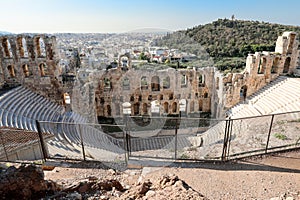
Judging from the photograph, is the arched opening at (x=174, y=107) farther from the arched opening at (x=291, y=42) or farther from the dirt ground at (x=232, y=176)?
the dirt ground at (x=232, y=176)

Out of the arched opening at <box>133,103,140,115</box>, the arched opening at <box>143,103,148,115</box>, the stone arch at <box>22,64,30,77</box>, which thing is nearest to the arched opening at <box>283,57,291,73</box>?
the arched opening at <box>143,103,148,115</box>

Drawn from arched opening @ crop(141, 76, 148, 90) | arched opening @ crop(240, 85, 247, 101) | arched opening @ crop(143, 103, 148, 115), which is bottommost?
arched opening @ crop(143, 103, 148, 115)

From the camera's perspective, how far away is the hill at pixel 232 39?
32812mm

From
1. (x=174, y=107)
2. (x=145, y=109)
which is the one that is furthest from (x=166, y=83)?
(x=145, y=109)

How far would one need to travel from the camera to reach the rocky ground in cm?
356

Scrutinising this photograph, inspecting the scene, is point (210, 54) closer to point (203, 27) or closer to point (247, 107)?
point (203, 27)

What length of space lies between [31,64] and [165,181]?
15.0 m

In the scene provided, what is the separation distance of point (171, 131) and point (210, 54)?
23.0m

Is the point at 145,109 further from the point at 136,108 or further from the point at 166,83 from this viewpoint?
the point at 166,83

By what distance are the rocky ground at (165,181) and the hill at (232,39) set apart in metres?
24.8

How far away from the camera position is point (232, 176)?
17.4 feet

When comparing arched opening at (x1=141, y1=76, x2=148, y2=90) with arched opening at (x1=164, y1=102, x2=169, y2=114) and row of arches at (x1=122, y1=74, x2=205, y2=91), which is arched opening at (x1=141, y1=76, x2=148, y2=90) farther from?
arched opening at (x1=164, y1=102, x2=169, y2=114)

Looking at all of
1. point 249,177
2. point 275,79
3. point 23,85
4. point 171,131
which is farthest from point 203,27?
point 249,177

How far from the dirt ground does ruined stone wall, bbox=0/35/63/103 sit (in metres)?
11.7
